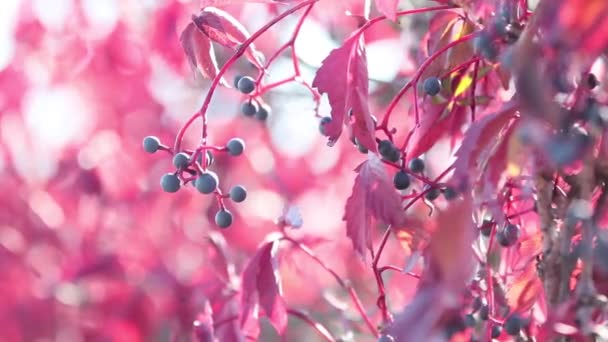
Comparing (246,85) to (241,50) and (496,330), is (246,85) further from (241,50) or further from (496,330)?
(496,330)

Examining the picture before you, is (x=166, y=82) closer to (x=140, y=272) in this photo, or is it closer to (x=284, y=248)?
(x=140, y=272)

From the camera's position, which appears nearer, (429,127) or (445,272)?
(445,272)

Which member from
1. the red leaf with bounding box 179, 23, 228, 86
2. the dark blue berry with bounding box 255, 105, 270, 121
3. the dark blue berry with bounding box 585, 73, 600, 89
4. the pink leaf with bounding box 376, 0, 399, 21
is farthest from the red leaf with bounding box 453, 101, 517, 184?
the dark blue berry with bounding box 255, 105, 270, 121

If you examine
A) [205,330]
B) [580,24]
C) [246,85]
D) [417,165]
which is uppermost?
[580,24]

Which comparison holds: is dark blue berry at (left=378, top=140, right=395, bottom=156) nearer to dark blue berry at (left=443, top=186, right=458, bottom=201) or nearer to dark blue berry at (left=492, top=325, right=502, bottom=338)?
dark blue berry at (left=443, top=186, right=458, bottom=201)

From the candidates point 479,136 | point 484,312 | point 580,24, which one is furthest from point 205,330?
point 580,24
